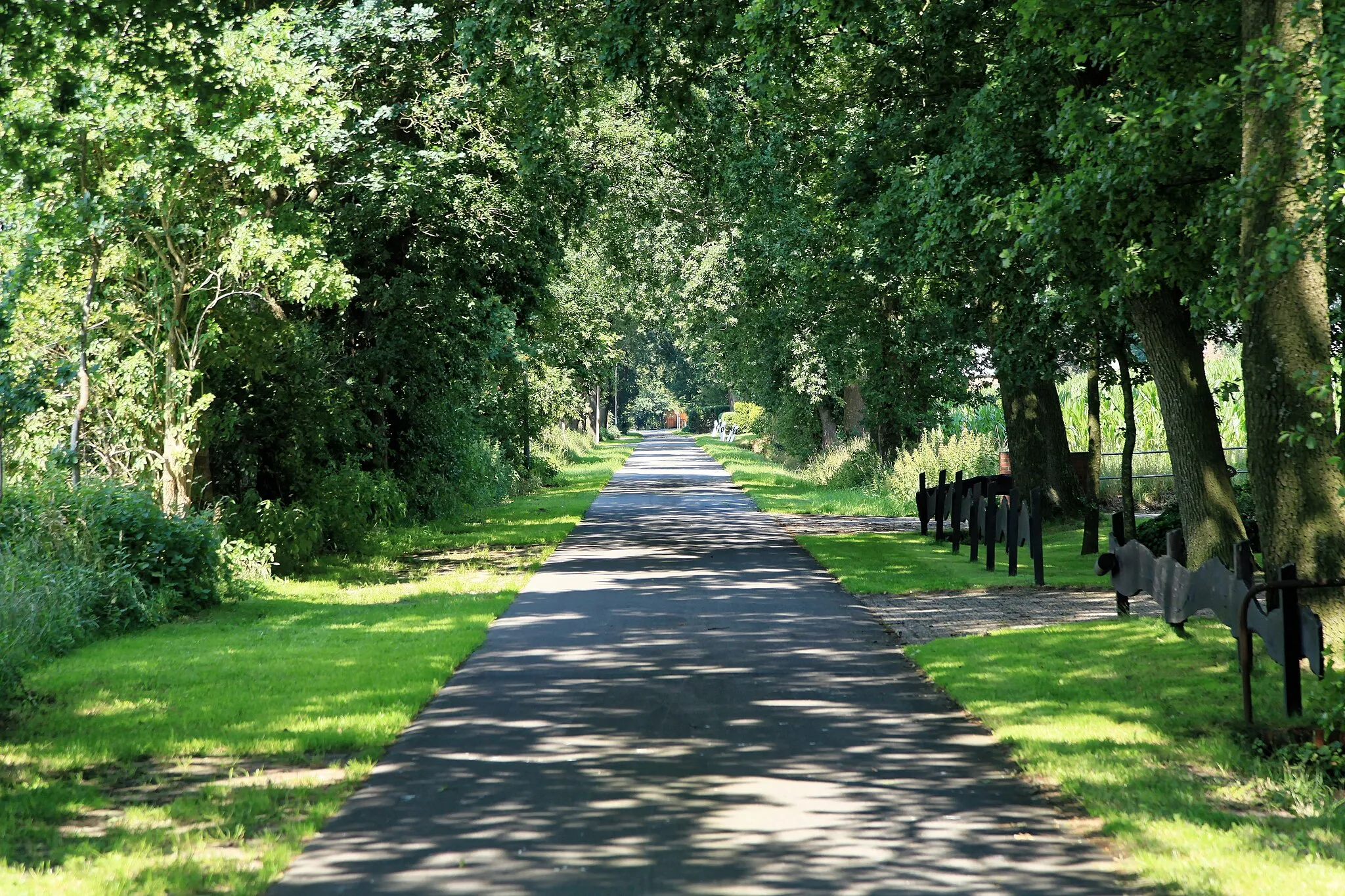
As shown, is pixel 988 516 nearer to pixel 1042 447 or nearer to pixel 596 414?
pixel 1042 447

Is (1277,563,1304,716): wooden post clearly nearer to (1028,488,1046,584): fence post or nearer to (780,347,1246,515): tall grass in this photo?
(1028,488,1046,584): fence post

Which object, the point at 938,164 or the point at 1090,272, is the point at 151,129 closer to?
the point at 938,164

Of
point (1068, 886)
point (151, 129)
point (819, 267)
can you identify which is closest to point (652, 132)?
point (819, 267)

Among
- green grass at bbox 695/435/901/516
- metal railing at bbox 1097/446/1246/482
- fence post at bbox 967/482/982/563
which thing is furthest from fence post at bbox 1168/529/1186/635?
metal railing at bbox 1097/446/1246/482

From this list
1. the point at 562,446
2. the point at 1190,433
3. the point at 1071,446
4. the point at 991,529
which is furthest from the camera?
the point at 562,446

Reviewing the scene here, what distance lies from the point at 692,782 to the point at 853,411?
32663 millimetres

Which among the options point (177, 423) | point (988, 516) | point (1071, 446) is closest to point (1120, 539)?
point (988, 516)

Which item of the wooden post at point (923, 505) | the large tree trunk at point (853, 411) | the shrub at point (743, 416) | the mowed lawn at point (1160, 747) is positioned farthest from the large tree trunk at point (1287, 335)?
the shrub at point (743, 416)

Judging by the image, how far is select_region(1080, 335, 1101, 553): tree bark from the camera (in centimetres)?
1873

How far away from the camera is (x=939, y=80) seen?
1725 cm

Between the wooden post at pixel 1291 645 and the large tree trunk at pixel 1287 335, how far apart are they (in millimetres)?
825

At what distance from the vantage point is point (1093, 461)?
2295 cm

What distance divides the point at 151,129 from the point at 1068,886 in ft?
38.5

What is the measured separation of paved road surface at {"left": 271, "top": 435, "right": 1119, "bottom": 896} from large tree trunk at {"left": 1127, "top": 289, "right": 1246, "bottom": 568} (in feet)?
11.7
